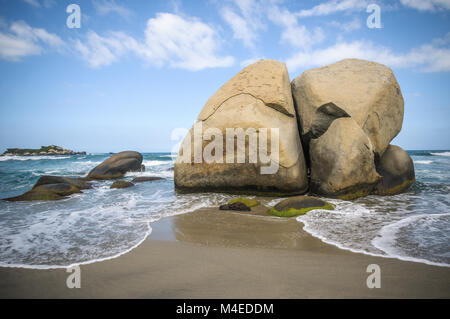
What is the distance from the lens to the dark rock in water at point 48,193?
575 cm

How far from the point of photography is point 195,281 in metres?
1.95

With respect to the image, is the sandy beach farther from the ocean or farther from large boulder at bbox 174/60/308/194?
large boulder at bbox 174/60/308/194

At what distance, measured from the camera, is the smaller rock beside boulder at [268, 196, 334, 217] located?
13.6ft

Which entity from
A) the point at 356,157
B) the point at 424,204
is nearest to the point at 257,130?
the point at 356,157

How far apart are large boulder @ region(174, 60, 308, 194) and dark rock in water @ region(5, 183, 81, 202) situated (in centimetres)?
295

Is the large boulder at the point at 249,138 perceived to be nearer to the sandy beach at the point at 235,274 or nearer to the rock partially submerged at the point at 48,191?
the sandy beach at the point at 235,274

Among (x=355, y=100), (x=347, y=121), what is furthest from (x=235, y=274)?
(x=355, y=100)

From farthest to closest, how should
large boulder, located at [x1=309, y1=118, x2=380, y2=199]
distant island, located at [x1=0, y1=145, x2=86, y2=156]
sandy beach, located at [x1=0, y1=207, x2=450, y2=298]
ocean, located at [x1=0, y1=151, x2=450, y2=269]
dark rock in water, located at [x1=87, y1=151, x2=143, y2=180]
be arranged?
distant island, located at [x1=0, y1=145, x2=86, y2=156]
dark rock in water, located at [x1=87, y1=151, x2=143, y2=180]
large boulder, located at [x1=309, y1=118, x2=380, y2=199]
ocean, located at [x1=0, y1=151, x2=450, y2=269]
sandy beach, located at [x1=0, y1=207, x2=450, y2=298]

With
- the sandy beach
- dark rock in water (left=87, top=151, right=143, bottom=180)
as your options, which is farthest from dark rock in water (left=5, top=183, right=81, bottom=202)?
the sandy beach

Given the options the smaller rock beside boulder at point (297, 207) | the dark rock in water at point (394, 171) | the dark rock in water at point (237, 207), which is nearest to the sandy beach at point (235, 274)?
the smaller rock beside boulder at point (297, 207)

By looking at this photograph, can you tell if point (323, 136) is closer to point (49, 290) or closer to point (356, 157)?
point (356, 157)

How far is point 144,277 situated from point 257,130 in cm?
404

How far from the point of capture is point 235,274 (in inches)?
80.6

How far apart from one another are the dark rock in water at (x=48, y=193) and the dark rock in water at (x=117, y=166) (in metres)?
3.98
